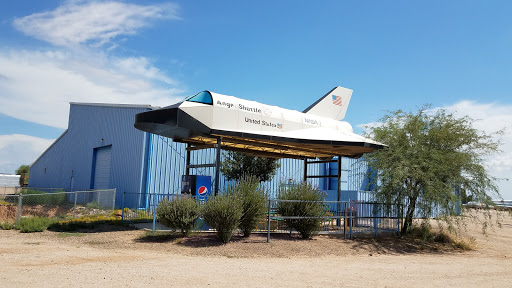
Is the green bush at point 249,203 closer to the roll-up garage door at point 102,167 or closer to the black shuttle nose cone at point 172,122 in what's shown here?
the black shuttle nose cone at point 172,122

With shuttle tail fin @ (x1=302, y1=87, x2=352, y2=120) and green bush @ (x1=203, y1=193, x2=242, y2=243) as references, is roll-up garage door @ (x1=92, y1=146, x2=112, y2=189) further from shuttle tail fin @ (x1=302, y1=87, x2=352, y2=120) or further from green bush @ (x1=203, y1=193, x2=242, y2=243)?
green bush @ (x1=203, y1=193, x2=242, y2=243)

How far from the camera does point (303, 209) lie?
49.2 ft

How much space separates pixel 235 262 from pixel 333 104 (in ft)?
42.7

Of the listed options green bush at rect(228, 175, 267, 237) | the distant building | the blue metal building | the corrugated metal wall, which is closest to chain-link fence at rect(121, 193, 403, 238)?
green bush at rect(228, 175, 267, 237)

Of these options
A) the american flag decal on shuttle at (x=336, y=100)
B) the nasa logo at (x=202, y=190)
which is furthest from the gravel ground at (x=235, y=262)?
the american flag decal on shuttle at (x=336, y=100)

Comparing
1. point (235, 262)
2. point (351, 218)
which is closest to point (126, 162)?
point (351, 218)

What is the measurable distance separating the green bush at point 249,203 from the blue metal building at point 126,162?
9245 mm

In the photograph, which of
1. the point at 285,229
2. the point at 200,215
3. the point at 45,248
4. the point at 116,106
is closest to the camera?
the point at 45,248

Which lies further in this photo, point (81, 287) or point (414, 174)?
point (414, 174)

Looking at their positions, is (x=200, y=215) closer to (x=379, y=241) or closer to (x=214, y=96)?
(x=214, y=96)

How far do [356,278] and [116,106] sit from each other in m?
26.8

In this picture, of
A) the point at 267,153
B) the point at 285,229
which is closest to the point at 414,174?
the point at 285,229

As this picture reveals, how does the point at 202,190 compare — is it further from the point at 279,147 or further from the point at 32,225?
the point at 32,225

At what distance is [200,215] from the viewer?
541 inches
